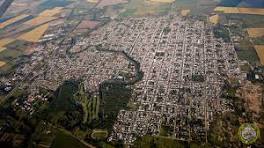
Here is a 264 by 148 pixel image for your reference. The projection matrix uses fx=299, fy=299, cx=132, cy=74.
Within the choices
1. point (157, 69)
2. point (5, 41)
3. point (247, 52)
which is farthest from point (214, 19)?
point (5, 41)

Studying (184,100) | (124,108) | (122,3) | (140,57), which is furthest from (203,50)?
(122,3)

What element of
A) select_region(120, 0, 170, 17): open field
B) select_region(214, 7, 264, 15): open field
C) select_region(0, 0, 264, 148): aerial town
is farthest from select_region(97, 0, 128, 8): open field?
select_region(214, 7, 264, 15): open field

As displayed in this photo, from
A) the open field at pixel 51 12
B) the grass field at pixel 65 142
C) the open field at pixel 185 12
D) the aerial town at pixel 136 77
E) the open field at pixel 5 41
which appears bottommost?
the grass field at pixel 65 142

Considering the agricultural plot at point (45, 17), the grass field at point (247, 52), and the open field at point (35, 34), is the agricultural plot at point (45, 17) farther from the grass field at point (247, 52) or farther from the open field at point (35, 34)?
the grass field at point (247, 52)

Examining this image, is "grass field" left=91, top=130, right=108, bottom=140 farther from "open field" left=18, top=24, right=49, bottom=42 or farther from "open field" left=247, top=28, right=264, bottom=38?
"open field" left=247, top=28, right=264, bottom=38

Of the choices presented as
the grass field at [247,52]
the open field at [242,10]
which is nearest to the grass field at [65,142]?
the grass field at [247,52]

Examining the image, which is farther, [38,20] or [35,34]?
[38,20]

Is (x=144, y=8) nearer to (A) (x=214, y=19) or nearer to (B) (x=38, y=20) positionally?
(A) (x=214, y=19)

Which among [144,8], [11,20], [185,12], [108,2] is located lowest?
[185,12]
